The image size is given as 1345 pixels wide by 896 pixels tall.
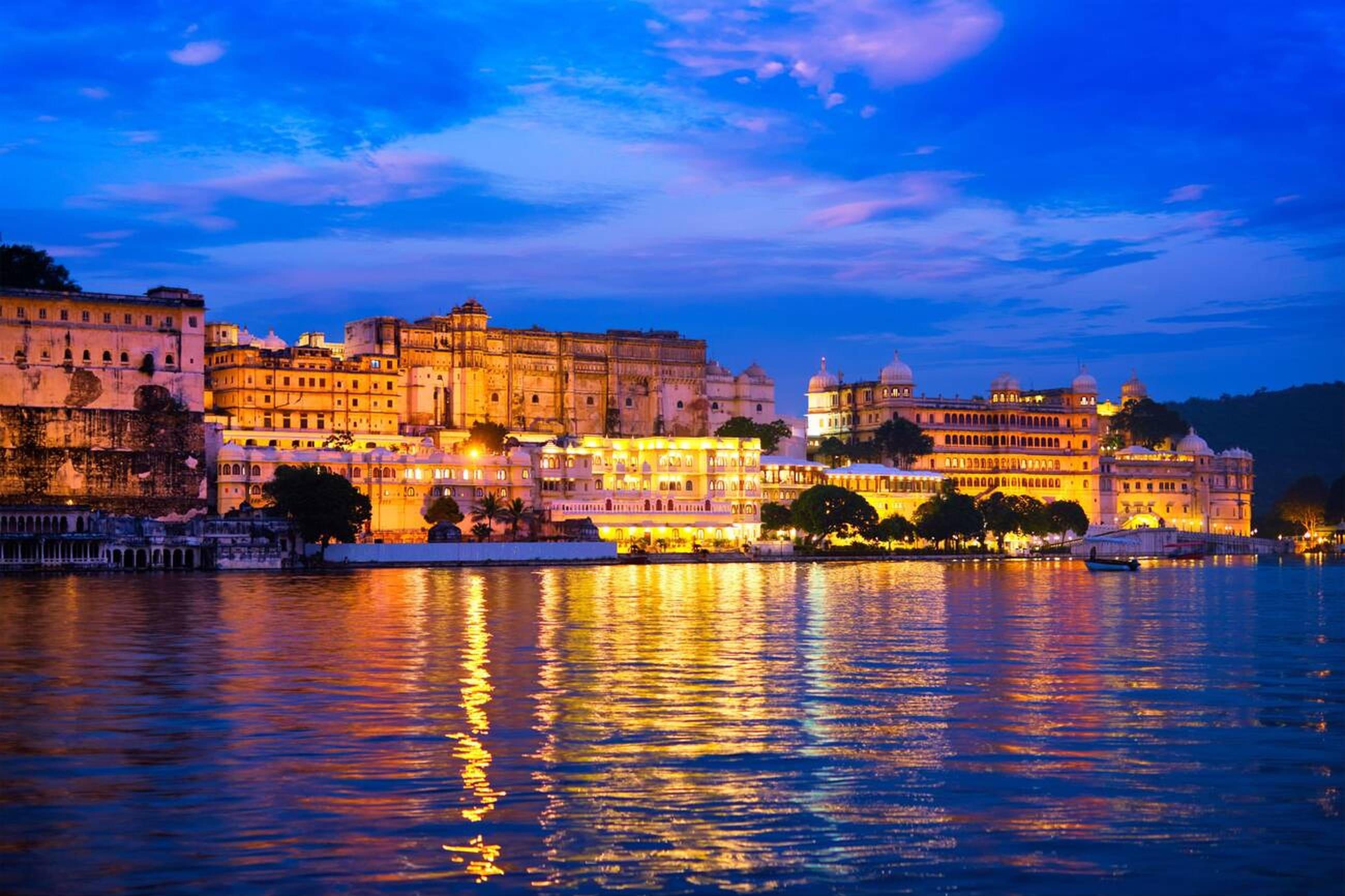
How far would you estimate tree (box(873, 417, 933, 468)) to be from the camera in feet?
494

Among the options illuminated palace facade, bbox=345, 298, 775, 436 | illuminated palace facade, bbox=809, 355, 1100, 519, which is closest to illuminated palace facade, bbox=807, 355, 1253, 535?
illuminated palace facade, bbox=809, 355, 1100, 519

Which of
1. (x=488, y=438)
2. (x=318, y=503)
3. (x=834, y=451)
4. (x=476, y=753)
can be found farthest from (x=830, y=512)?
(x=476, y=753)

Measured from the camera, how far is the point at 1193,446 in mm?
169000

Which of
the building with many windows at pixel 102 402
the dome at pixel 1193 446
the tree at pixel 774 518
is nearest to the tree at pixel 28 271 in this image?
the building with many windows at pixel 102 402

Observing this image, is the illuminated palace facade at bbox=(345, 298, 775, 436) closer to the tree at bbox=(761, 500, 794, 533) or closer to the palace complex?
the palace complex

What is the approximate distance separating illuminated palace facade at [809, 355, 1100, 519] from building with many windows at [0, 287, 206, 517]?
69.9m

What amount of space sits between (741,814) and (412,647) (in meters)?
21.9

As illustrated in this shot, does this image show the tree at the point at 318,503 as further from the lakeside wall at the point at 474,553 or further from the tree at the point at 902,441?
the tree at the point at 902,441

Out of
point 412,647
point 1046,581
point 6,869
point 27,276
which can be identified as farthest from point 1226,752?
point 27,276

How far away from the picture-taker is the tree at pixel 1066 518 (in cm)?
14025

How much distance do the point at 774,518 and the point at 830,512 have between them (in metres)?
4.09

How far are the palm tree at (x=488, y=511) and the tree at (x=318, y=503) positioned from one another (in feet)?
42.1

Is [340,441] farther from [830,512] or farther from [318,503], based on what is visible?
[830,512]

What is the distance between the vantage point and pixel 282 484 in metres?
94.8
